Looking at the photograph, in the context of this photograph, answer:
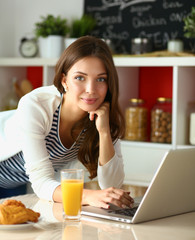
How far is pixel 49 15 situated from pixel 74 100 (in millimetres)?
1778

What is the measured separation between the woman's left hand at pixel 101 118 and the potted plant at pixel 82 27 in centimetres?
156

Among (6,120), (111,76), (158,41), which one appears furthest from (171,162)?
(158,41)

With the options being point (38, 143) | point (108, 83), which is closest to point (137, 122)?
point (108, 83)

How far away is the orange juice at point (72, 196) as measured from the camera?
1278 millimetres

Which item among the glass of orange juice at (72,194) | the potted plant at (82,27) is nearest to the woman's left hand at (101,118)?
the glass of orange juice at (72,194)

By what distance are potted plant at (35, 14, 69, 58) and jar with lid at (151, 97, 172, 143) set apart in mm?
829

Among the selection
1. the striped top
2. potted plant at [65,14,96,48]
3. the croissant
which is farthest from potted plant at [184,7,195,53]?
the croissant

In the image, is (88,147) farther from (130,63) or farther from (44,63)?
(44,63)

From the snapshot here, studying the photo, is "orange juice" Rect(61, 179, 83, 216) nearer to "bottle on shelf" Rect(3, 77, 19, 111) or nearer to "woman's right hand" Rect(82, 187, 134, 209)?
"woman's right hand" Rect(82, 187, 134, 209)

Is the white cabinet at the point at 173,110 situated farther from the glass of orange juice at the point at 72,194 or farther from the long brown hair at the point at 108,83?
the glass of orange juice at the point at 72,194

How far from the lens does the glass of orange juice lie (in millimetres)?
1278

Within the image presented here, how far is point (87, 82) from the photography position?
5.75 feet

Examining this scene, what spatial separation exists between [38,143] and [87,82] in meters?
0.28

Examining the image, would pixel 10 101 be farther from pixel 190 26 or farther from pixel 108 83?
pixel 108 83
